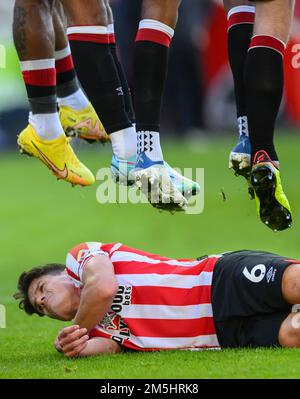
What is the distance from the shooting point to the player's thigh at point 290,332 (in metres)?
5.90

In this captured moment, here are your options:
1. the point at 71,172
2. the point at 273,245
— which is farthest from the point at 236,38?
the point at 273,245

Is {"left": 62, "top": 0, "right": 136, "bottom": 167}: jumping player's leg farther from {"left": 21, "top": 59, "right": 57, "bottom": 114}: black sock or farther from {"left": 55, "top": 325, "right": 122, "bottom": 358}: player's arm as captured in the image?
{"left": 55, "top": 325, "right": 122, "bottom": 358}: player's arm

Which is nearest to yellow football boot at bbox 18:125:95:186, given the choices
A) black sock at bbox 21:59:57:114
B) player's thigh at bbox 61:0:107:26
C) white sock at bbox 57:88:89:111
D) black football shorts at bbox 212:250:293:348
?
black sock at bbox 21:59:57:114

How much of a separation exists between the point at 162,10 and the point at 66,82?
1.31 m

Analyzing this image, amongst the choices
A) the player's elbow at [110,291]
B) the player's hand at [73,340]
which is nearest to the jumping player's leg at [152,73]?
the player's elbow at [110,291]

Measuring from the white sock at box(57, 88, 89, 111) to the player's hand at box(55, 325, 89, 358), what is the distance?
58.7 inches

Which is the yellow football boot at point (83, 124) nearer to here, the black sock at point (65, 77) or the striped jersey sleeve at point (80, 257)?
the black sock at point (65, 77)

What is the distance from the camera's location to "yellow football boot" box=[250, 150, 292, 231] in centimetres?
538

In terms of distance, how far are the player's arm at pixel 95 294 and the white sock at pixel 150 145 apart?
0.85 metres

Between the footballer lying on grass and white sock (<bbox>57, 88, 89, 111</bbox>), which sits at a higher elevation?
white sock (<bbox>57, 88, 89, 111</bbox>)

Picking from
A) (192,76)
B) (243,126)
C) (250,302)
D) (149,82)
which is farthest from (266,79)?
(192,76)

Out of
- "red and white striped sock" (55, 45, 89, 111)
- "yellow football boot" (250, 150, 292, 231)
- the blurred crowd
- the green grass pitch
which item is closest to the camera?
"yellow football boot" (250, 150, 292, 231)

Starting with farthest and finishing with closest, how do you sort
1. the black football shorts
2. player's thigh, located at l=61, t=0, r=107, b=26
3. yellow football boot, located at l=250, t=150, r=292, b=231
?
the black football shorts, player's thigh, located at l=61, t=0, r=107, b=26, yellow football boot, located at l=250, t=150, r=292, b=231

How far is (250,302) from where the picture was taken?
20.1ft
